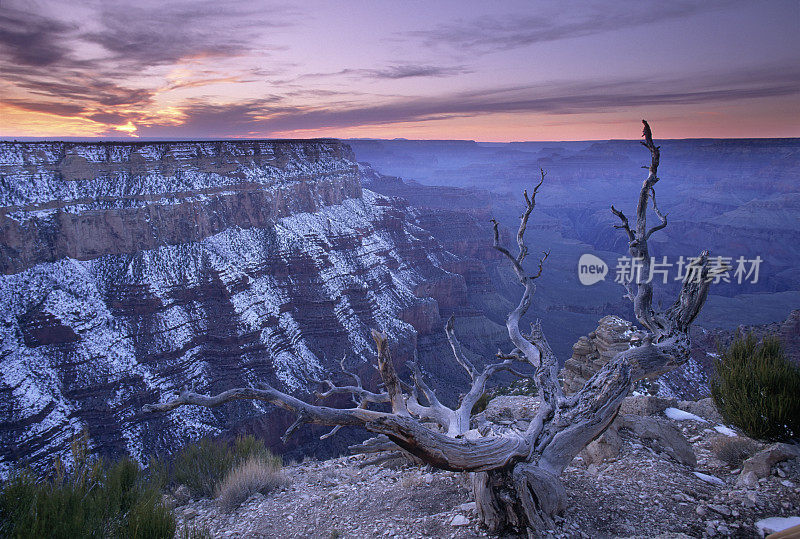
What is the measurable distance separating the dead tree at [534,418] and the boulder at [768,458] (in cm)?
197

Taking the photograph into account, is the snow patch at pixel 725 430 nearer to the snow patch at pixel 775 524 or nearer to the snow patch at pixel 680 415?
the snow patch at pixel 680 415

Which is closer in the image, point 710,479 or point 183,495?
point 710,479

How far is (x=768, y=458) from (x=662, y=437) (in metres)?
2.21

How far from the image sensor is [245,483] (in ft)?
33.7

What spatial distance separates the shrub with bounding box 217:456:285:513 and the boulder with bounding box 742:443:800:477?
979 centimetres

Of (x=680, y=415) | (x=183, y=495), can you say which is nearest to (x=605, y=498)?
(x=680, y=415)

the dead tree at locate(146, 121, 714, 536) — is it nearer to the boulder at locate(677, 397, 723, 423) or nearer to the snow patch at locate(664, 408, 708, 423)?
the snow patch at locate(664, 408, 708, 423)

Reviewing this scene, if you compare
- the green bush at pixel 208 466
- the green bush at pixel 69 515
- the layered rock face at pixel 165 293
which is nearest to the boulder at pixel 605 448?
the green bush at pixel 69 515

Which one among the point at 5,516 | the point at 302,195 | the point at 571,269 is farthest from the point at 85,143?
the point at 571,269

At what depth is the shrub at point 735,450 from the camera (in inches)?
316

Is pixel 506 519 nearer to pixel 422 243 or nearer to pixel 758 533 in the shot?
pixel 758 533

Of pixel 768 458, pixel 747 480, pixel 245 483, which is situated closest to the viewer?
pixel 747 480

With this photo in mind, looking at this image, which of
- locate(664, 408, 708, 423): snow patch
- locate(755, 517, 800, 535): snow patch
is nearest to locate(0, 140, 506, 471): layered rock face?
locate(664, 408, 708, 423): snow patch

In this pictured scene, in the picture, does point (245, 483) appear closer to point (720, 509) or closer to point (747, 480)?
point (720, 509)
